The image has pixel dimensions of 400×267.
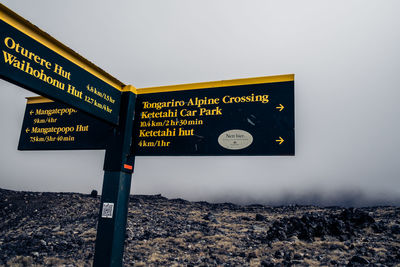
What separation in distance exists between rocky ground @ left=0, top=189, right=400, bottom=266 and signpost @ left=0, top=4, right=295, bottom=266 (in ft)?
32.1

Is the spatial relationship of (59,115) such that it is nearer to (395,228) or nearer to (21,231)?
(21,231)

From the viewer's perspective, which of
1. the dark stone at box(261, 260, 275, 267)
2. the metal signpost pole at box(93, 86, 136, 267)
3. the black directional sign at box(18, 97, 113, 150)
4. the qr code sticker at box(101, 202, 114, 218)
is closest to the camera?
the metal signpost pole at box(93, 86, 136, 267)

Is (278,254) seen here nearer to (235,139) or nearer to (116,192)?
(235,139)

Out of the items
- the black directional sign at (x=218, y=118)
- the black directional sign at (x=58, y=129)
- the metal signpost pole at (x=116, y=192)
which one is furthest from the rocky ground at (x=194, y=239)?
the black directional sign at (x=218, y=118)

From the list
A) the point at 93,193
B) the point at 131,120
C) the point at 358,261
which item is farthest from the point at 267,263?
the point at 93,193

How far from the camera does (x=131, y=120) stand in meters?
6.10

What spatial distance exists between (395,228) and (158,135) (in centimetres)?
2385

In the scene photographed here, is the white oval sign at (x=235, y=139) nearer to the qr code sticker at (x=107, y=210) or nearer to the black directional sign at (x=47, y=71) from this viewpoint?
the black directional sign at (x=47, y=71)

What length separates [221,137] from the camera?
5.60 meters

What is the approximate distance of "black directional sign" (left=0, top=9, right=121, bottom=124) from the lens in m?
3.91

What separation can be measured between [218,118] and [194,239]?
53.4ft

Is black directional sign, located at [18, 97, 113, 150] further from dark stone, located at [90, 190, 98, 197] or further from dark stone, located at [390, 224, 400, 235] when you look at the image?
dark stone, located at [90, 190, 98, 197]

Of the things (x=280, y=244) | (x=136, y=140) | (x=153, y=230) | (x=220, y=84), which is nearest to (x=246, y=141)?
(x=220, y=84)

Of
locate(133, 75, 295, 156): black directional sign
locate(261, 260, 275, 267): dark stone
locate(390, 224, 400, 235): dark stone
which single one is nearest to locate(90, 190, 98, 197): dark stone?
locate(261, 260, 275, 267): dark stone
